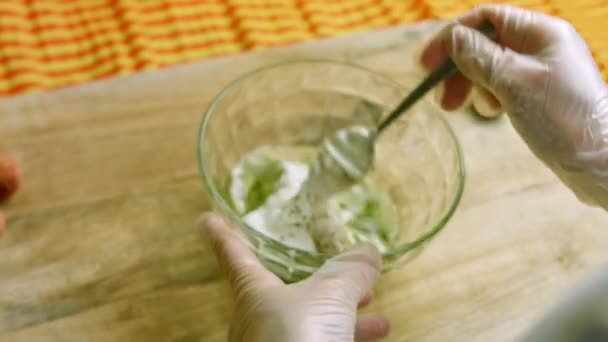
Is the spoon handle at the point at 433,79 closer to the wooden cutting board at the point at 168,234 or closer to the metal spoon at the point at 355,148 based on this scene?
the metal spoon at the point at 355,148

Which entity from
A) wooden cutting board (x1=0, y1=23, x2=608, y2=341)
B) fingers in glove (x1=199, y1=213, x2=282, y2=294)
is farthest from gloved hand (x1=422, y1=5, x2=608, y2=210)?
fingers in glove (x1=199, y1=213, x2=282, y2=294)

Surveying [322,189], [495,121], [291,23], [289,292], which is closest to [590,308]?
[289,292]

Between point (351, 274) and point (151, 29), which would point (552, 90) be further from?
point (151, 29)

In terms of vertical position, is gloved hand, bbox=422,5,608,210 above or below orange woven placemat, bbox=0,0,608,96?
above

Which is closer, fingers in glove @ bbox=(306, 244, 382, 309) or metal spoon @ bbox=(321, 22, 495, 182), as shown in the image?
fingers in glove @ bbox=(306, 244, 382, 309)

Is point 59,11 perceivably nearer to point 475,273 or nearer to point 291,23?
point 291,23

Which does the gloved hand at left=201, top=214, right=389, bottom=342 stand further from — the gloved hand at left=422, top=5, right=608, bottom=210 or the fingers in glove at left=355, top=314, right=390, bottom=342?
the gloved hand at left=422, top=5, right=608, bottom=210
